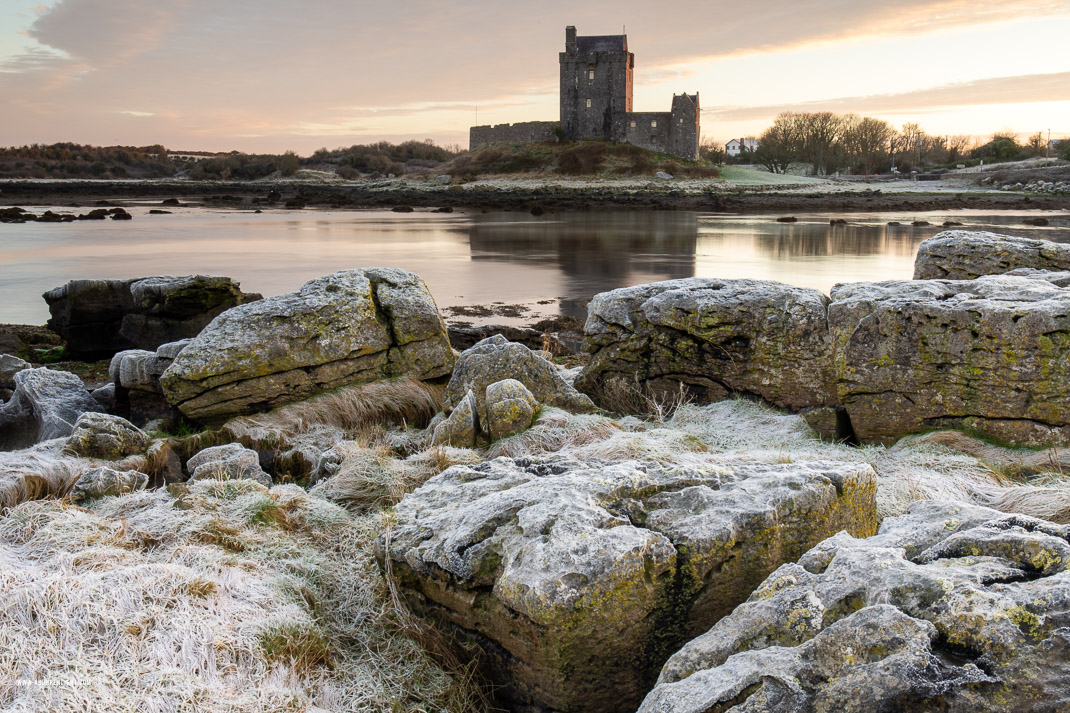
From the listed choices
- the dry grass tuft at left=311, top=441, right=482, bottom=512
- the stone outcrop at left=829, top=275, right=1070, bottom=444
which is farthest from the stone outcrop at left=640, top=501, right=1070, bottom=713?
the stone outcrop at left=829, top=275, right=1070, bottom=444

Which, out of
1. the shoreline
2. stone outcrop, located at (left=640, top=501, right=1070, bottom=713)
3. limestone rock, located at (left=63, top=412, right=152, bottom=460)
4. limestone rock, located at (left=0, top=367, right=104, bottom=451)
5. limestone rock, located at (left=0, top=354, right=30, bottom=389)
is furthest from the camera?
the shoreline

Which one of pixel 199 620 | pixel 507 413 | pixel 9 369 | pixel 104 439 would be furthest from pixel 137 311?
pixel 199 620

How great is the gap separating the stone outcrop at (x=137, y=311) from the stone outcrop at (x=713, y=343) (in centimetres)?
704

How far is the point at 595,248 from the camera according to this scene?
27375 millimetres

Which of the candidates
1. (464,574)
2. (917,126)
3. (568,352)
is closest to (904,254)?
(568,352)

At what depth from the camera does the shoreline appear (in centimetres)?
4869

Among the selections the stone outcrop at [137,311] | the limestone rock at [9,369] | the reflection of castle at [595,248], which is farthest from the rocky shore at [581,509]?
the reflection of castle at [595,248]

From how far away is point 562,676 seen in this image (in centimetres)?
315

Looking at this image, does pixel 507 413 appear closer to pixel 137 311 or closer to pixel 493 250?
pixel 137 311

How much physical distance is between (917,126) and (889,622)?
121 metres

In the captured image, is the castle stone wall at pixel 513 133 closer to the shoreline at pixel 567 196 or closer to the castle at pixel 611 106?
the castle at pixel 611 106

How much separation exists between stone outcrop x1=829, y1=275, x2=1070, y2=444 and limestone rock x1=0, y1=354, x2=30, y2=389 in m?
9.60

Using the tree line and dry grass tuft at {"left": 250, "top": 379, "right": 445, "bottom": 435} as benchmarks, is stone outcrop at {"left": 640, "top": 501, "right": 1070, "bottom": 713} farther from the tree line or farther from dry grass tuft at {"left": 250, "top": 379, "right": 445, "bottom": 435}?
the tree line

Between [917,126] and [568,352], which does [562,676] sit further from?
[917,126]
